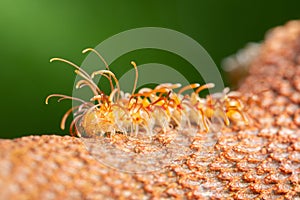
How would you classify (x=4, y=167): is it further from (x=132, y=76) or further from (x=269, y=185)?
(x=132, y=76)

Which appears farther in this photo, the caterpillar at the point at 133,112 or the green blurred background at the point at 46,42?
the green blurred background at the point at 46,42

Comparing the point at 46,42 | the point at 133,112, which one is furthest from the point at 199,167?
the point at 46,42

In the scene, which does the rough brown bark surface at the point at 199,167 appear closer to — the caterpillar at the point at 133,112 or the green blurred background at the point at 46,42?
the caterpillar at the point at 133,112

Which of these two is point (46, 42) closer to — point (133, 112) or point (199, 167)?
point (133, 112)

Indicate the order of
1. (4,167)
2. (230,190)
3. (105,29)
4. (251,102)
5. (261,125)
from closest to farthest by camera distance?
(4,167)
(230,190)
(261,125)
(251,102)
(105,29)

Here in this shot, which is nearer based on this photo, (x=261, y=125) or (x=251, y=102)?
(x=261, y=125)

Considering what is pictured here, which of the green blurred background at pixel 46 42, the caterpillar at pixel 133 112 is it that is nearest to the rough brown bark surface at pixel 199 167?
the caterpillar at pixel 133 112

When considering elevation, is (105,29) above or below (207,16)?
below

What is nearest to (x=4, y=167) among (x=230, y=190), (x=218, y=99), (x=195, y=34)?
(x=230, y=190)
